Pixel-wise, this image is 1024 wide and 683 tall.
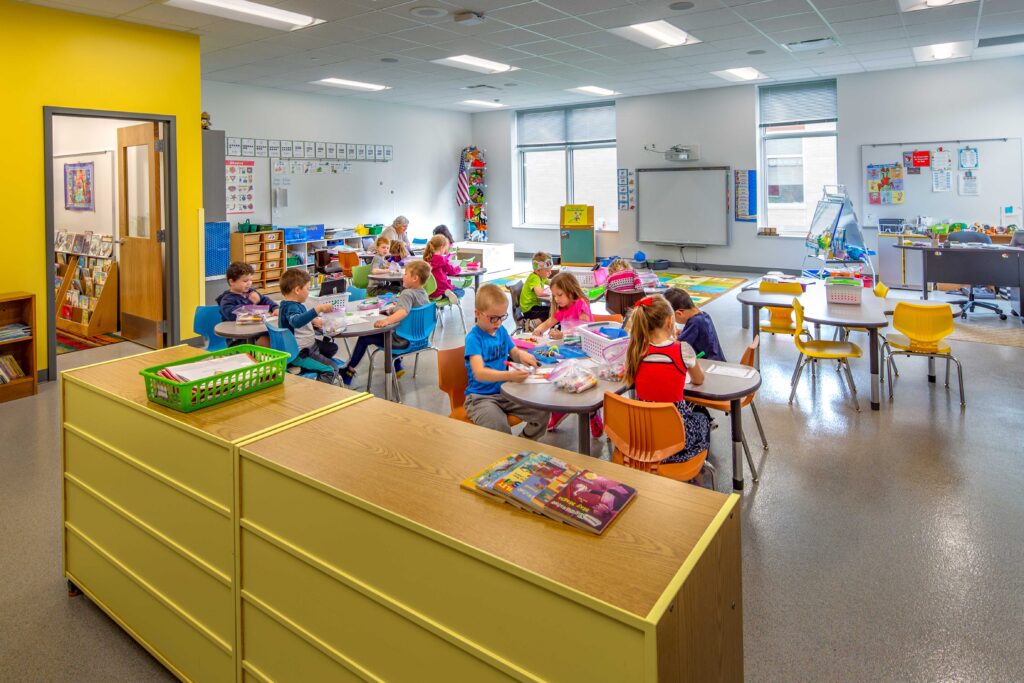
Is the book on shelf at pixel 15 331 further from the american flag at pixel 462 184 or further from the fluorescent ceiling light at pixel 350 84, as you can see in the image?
the american flag at pixel 462 184

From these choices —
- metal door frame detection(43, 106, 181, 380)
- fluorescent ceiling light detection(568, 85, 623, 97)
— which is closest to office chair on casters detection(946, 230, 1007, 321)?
fluorescent ceiling light detection(568, 85, 623, 97)

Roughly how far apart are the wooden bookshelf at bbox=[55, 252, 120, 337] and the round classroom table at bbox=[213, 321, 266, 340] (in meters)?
3.70

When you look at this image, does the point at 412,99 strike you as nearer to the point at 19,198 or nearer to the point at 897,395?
the point at 19,198

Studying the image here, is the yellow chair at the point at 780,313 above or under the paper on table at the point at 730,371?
above

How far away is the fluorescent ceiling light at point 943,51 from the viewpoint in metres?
8.87

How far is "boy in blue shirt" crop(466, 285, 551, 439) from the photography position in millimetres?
3543

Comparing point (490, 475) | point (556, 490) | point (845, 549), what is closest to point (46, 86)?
point (490, 475)

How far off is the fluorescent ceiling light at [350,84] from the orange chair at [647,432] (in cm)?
915

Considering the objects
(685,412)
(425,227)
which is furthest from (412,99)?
(685,412)

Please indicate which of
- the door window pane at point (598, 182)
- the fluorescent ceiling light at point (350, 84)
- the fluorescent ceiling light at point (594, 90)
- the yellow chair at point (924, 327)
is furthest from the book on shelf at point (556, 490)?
the door window pane at point (598, 182)

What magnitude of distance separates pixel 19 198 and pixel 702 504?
21.0 feet

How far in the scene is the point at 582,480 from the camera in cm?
164

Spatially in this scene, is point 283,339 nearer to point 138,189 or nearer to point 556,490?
point 556,490

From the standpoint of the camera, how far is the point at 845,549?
3.20 metres
